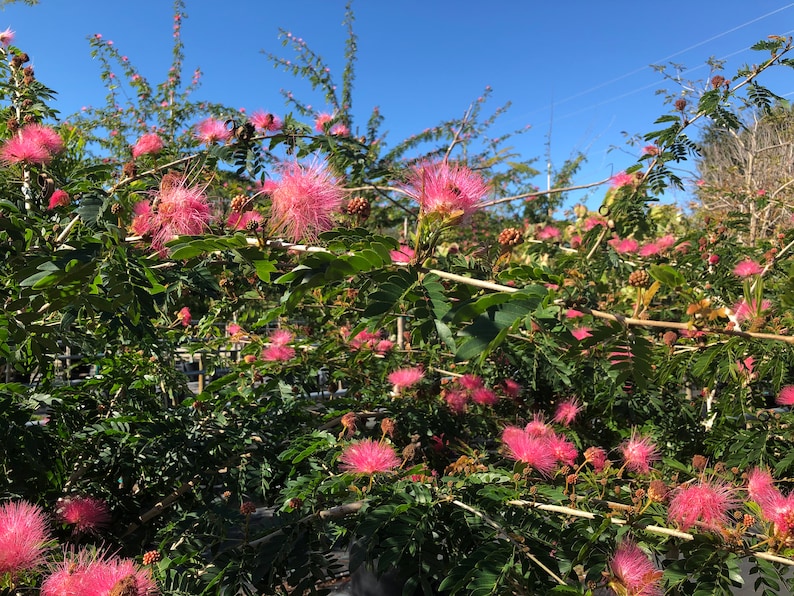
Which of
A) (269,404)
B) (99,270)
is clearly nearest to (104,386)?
(269,404)

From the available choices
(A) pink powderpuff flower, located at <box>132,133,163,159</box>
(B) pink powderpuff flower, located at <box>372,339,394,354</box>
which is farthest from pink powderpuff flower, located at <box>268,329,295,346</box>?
(A) pink powderpuff flower, located at <box>132,133,163,159</box>

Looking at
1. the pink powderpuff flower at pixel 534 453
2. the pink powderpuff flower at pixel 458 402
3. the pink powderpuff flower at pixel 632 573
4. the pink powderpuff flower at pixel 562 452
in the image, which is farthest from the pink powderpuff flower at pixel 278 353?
the pink powderpuff flower at pixel 632 573

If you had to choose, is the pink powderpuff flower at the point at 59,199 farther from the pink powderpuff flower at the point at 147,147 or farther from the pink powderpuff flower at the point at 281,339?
the pink powderpuff flower at the point at 281,339

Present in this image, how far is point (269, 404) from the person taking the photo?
7.23 feet

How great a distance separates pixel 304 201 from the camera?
1171mm

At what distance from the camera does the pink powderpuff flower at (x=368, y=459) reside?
1.53m

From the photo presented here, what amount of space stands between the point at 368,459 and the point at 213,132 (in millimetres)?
1162

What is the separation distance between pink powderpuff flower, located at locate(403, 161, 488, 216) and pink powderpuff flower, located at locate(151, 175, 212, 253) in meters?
0.52

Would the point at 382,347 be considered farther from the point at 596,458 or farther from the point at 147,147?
the point at 147,147

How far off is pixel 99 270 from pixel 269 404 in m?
1.22

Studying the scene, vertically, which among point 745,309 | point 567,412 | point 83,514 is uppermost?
point 745,309

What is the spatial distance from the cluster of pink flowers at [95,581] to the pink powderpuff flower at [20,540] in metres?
0.06

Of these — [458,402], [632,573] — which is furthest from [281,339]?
[632,573]

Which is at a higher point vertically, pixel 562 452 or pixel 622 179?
pixel 622 179
